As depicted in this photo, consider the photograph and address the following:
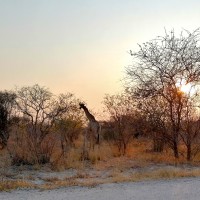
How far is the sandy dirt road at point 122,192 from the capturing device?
11.2 meters

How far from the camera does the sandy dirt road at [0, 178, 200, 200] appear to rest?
36.8ft

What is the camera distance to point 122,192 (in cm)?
1202

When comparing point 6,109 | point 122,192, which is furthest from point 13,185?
point 6,109

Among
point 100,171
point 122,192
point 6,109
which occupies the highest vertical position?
point 6,109

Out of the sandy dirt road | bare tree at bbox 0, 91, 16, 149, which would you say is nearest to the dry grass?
the sandy dirt road

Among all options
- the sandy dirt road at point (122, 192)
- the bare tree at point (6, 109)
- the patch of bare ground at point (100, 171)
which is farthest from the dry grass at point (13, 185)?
the bare tree at point (6, 109)

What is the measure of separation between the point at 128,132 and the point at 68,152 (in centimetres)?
641

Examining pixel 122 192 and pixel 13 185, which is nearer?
pixel 122 192

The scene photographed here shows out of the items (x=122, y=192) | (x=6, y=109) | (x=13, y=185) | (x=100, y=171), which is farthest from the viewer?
(x=6, y=109)

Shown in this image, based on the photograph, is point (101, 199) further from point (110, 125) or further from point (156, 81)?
point (110, 125)

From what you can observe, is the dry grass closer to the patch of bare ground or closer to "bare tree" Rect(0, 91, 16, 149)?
the patch of bare ground

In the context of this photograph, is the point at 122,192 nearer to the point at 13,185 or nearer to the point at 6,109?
the point at 13,185

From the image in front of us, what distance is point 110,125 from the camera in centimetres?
2820

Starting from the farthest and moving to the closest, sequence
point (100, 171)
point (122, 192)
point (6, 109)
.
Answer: point (6, 109)
point (100, 171)
point (122, 192)
